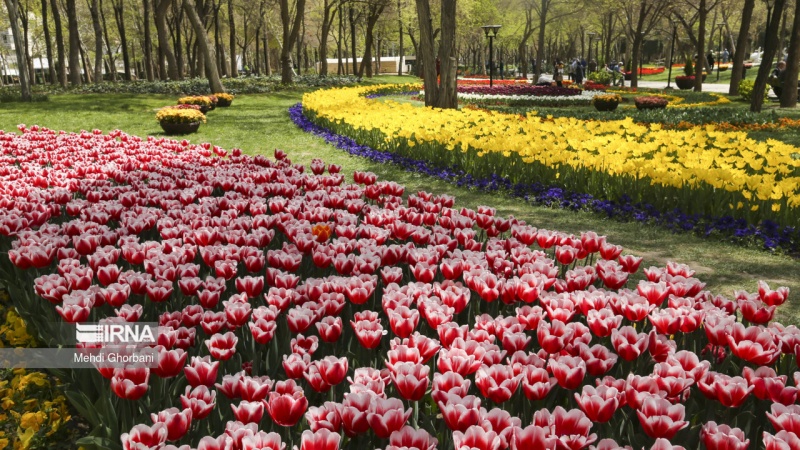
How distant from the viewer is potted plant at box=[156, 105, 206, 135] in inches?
576

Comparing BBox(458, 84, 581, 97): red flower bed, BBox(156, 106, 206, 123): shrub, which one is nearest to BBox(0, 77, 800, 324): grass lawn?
BBox(156, 106, 206, 123): shrub

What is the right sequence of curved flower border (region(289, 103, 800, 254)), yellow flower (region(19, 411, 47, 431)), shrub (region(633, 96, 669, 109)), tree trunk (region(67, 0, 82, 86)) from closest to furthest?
1. yellow flower (region(19, 411, 47, 431))
2. curved flower border (region(289, 103, 800, 254))
3. shrub (region(633, 96, 669, 109))
4. tree trunk (region(67, 0, 82, 86))

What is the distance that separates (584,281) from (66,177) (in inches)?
246

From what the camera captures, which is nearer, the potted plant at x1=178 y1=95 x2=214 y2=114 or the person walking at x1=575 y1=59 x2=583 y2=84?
the potted plant at x1=178 y1=95 x2=214 y2=114

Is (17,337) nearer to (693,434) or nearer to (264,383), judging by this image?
(264,383)

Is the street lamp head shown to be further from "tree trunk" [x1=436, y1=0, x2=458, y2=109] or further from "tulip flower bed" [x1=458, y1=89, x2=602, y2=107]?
"tree trunk" [x1=436, y1=0, x2=458, y2=109]

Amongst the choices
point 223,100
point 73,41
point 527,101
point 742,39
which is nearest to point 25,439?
point 223,100

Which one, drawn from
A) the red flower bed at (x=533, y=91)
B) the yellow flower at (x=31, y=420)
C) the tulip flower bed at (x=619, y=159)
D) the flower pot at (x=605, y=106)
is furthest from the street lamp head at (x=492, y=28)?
the yellow flower at (x=31, y=420)

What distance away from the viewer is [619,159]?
796cm

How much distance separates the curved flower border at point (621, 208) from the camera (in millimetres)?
6250

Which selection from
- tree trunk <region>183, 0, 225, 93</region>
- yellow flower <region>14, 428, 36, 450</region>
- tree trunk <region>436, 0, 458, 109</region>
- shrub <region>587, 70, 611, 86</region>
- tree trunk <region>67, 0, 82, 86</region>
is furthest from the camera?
shrub <region>587, 70, 611, 86</region>

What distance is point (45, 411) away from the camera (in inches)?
120

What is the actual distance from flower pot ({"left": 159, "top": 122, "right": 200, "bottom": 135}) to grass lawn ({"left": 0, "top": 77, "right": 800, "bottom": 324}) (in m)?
0.26

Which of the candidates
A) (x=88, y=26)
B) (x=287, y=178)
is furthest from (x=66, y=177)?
(x=88, y=26)
